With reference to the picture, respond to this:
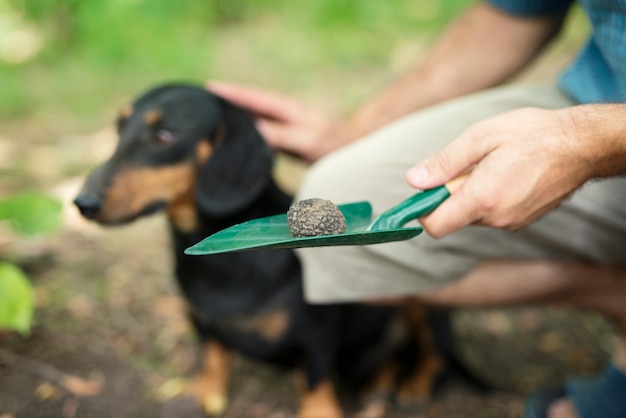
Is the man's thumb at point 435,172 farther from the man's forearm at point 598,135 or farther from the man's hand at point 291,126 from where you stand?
the man's hand at point 291,126

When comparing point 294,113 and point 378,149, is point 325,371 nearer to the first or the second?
point 378,149

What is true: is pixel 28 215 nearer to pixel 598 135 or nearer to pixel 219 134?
pixel 219 134

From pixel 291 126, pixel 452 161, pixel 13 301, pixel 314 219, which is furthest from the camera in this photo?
pixel 291 126

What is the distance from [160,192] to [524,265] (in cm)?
110

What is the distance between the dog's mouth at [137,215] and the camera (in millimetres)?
1804

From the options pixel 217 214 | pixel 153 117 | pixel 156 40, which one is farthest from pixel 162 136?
pixel 156 40

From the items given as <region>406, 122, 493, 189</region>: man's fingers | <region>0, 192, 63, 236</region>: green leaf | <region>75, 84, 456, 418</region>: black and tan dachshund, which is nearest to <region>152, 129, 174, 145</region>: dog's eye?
<region>75, 84, 456, 418</region>: black and tan dachshund

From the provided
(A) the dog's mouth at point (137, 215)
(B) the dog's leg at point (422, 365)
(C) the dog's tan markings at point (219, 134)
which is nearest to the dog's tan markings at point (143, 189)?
(A) the dog's mouth at point (137, 215)

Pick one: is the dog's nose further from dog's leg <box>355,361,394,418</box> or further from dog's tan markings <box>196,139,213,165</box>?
dog's leg <box>355,361,394,418</box>

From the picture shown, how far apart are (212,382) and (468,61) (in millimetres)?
1449

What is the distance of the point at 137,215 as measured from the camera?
6.05 feet

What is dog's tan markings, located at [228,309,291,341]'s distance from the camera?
2.00m

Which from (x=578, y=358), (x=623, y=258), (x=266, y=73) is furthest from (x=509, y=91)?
(x=266, y=73)

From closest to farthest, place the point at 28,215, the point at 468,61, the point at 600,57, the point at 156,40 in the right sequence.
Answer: the point at 600,57 → the point at 28,215 → the point at 468,61 → the point at 156,40
